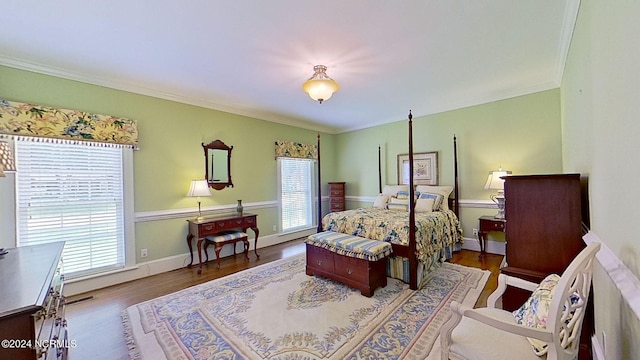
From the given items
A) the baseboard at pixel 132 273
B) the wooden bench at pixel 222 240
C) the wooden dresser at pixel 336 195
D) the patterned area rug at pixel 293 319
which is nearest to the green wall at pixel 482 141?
the wooden dresser at pixel 336 195

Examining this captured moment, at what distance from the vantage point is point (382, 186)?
551cm

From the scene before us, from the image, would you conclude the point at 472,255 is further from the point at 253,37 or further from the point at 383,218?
the point at 253,37

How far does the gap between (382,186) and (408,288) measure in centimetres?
289

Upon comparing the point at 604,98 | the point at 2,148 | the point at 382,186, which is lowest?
the point at 382,186

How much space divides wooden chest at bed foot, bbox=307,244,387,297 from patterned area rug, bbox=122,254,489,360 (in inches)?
3.7

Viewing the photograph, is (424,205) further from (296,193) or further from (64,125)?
(64,125)

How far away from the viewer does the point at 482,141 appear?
4.19m

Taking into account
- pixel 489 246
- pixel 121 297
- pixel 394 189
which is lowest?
pixel 121 297

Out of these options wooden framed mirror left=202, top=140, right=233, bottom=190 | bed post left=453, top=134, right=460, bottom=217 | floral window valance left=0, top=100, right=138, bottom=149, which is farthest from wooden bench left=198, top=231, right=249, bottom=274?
bed post left=453, top=134, right=460, bottom=217

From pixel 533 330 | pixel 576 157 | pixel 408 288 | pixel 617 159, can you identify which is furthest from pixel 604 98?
pixel 408 288

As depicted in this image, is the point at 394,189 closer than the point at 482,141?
No

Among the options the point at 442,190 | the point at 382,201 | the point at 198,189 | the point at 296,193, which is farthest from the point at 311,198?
the point at 442,190

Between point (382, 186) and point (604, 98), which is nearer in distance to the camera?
point (604, 98)

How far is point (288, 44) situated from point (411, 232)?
2417 mm
